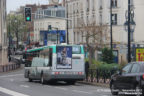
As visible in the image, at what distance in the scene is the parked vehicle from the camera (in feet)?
67.6

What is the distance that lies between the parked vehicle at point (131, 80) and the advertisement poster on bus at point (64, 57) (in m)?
11.0

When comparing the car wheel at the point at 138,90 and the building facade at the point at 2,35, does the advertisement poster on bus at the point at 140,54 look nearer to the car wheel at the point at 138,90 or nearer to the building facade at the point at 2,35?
the car wheel at the point at 138,90

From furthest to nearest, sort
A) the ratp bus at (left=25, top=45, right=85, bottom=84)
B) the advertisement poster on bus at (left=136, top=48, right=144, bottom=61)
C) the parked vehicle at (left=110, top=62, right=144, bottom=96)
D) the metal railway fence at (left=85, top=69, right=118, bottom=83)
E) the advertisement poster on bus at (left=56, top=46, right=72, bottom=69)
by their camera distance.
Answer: the advertisement poster on bus at (left=56, top=46, right=72, bottom=69), the ratp bus at (left=25, top=45, right=85, bottom=84), the metal railway fence at (left=85, top=69, right=118, bottom=83), the advertisement poster on bus at (left=136, top=48, right=144, bottom=61), the parked vehicle at (left=110, top=62, right=144, bottom=96)

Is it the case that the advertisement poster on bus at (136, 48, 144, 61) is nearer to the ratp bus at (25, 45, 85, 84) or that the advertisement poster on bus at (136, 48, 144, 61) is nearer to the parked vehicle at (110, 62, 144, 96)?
the ratp bus at (25, 45, 85, 84)

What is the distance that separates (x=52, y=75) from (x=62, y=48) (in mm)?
2031

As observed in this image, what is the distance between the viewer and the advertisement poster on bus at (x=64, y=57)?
113ft

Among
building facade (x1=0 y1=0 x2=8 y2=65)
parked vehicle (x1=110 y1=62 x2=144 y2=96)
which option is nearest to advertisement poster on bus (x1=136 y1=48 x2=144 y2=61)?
parked vehicle (x1=110 y1=62 x2=144 y2=96)

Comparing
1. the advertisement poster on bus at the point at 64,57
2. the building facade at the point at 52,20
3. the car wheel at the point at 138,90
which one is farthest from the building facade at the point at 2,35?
the car wheel at the point at 138,90

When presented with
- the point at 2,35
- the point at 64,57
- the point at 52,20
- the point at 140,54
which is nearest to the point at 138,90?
the point at 140,54

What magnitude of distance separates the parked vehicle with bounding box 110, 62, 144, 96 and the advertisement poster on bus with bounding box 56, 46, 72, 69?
11.0m

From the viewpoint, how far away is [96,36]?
66688mm

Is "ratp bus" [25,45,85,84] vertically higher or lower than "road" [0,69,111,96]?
higher

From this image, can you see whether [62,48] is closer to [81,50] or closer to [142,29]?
[81,50]

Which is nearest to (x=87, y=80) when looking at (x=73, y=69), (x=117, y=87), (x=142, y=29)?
(x=73, y=69)
